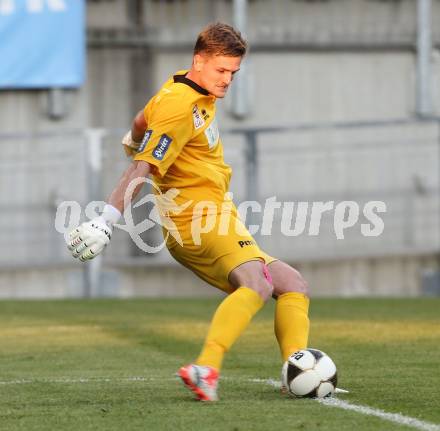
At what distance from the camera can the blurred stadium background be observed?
16609 millimetres

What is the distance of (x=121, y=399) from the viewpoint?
23.7 ft

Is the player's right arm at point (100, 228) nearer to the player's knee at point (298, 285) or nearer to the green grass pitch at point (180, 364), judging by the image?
the green grass pitch at point (180, 364)

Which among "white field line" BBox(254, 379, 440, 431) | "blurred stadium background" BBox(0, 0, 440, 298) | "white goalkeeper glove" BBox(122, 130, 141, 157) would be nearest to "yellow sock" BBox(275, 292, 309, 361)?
"white field line" BBox(254, 379, 440, 431)

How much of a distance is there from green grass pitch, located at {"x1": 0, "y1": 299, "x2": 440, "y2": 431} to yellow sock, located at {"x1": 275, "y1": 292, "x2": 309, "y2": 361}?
26cm

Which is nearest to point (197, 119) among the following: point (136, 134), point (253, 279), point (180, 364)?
point (136, 134)

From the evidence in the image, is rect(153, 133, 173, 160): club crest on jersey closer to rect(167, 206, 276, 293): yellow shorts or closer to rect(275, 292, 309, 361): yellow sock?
rect(167, 206, 276, 293): yellow shorts

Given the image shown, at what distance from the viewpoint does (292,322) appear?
7352mm

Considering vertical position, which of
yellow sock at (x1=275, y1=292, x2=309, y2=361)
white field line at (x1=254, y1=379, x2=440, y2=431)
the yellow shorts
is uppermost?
the yellow shorts

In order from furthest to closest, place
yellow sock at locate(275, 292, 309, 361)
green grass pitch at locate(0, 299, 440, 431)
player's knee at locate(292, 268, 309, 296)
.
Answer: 1. player's knee at locate(292, 268, 309, 296)
2. yellow sock at locate(275, 292, 309, 361)
3. green grass pitch at locate(0, 299, 440, 431)

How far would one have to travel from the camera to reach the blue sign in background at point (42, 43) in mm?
17094

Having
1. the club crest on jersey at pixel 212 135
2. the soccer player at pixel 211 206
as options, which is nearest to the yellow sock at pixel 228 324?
the soccer player at pixel 211 206

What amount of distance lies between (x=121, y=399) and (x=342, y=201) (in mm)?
10651

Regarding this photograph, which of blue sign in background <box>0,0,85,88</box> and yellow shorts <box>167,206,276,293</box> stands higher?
blue sign in background <box>0,0,85,88</box>

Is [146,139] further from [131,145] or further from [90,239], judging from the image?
[131,145]
